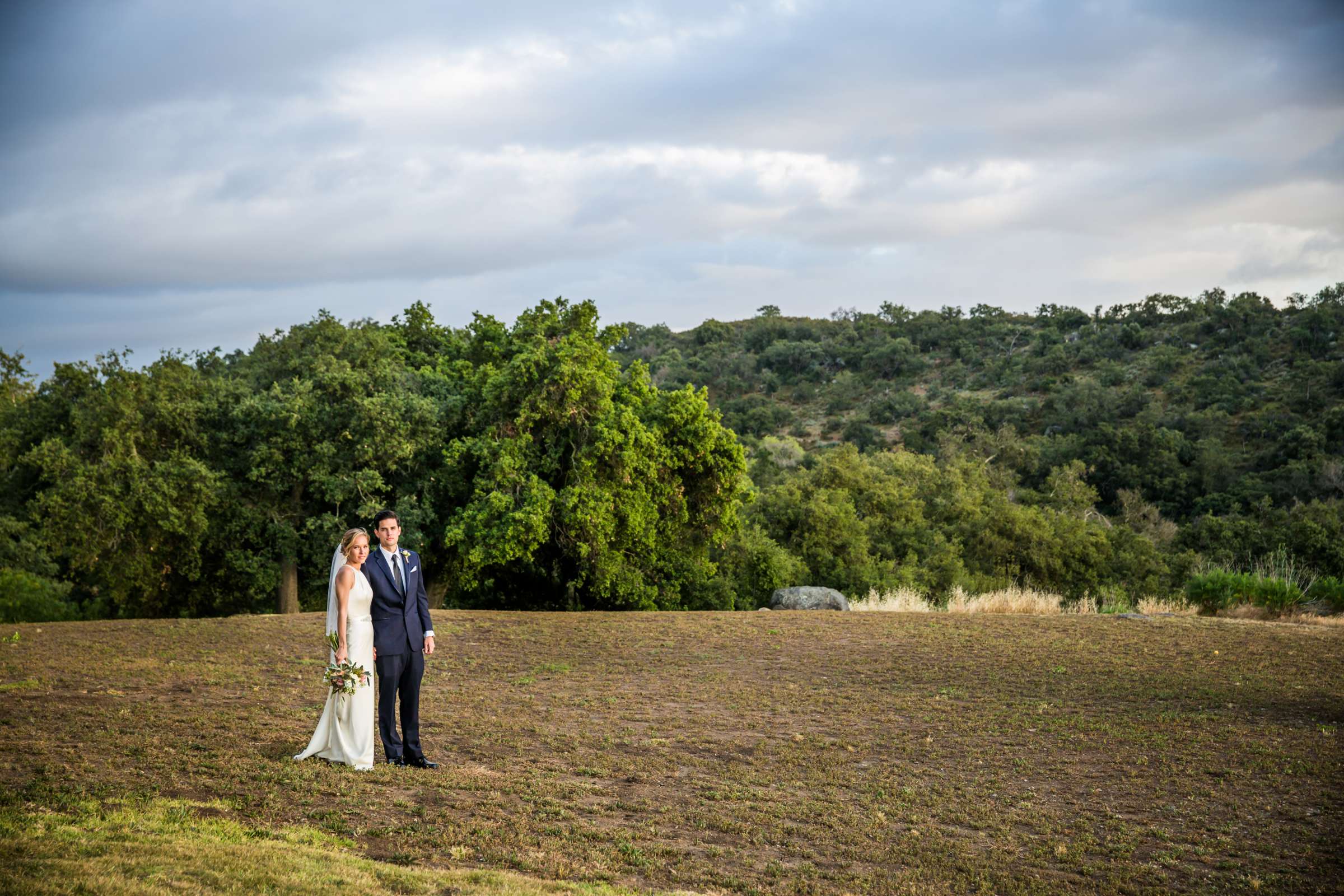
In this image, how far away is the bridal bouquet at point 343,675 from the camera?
723 centimetres

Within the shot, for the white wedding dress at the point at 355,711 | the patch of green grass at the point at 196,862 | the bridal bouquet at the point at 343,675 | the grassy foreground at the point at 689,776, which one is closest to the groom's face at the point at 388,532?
the white wedding dress at the point at 355,711

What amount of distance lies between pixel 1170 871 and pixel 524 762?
15.5 feet

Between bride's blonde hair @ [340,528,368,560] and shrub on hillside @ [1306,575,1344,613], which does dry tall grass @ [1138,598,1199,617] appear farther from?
bride's blonde hair @ [340,528,368,560]

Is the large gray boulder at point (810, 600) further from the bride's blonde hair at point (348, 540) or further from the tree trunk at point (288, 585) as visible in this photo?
the bride's blonde hair at point (348, 540)

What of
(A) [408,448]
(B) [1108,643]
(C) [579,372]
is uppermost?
(C) [579,372]

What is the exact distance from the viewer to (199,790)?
6.44m

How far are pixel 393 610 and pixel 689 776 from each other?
8.89ft

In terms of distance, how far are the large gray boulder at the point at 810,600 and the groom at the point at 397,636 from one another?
13.6 meters

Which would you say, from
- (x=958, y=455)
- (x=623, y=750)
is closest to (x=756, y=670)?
(x=623, y=750)

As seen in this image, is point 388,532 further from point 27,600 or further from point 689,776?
point 27,600

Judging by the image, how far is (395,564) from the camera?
7492mm

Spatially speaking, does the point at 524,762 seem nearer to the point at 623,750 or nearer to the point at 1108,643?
the point at 623,750

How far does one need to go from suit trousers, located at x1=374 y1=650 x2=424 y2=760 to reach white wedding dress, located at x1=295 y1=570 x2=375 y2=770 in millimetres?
110

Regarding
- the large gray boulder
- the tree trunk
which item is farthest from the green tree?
the tree trunk
